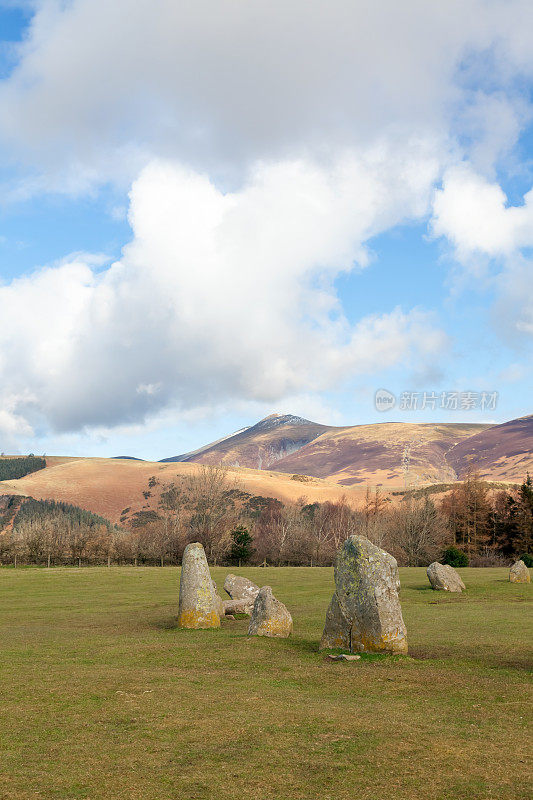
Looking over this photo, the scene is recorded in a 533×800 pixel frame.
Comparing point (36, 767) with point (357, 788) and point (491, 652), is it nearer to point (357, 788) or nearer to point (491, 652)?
point (357, 788)

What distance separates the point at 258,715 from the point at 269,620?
25.1ft

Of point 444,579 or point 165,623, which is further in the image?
point 444,579

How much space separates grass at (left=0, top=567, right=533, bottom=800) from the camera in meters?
7.20

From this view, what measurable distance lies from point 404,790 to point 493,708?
4.25 m

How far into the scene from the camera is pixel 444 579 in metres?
30.7

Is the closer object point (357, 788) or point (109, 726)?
point (357, 788)

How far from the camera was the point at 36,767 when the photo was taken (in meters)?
7.62

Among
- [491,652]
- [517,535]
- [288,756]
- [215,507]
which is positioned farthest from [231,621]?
[215,507]

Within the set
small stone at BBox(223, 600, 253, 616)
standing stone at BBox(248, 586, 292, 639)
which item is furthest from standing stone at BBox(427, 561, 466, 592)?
standing stone at BBox(248, 586, 292, 639)

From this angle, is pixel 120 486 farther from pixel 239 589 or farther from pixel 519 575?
pixel 239 589

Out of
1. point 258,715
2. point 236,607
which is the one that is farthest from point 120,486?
point 258,715

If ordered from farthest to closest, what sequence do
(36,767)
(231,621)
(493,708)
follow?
(231,621) → (493,708) → (36,767)

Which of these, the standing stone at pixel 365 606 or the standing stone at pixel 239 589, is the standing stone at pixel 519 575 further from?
the standing stone at pixel 365 606

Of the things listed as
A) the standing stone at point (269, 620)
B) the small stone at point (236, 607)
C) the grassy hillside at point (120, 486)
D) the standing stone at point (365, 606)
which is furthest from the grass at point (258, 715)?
the grassy hillside at point (120, 486)
